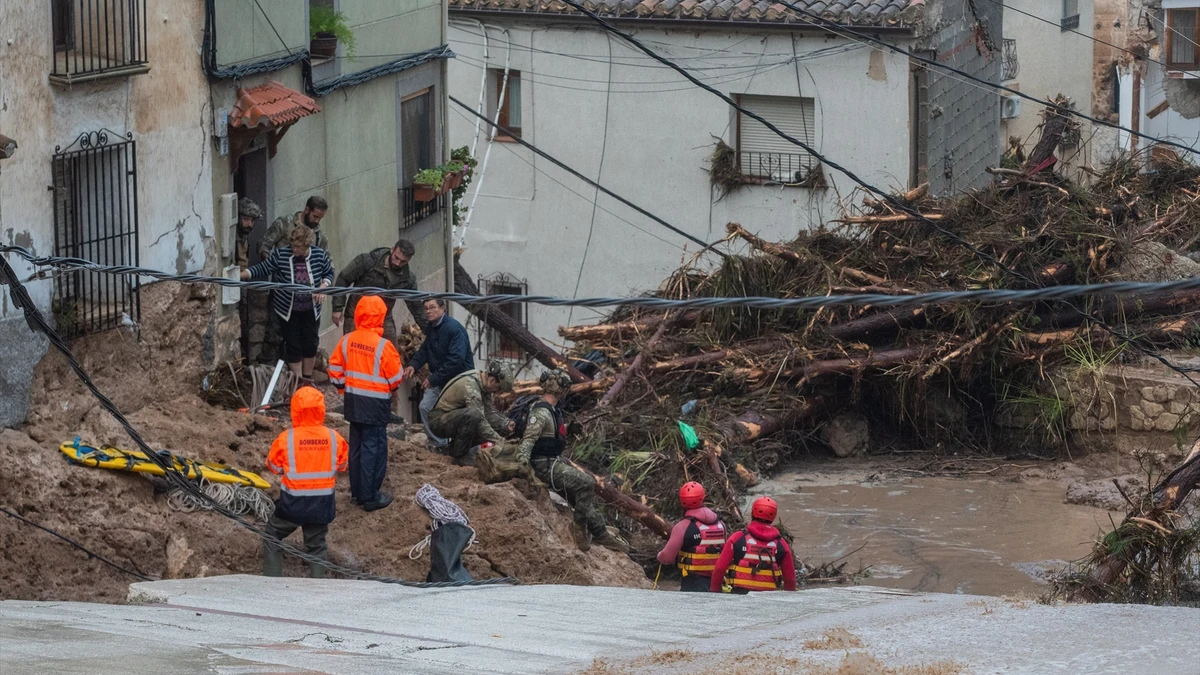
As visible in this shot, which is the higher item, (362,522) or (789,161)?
(789,161)

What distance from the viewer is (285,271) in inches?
499

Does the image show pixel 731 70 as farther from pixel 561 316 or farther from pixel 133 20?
pixel 133 20

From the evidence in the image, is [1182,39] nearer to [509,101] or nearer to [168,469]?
[509,101]

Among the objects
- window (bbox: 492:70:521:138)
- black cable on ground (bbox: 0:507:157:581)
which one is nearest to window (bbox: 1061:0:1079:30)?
window (bbox: 492:70:521:138)

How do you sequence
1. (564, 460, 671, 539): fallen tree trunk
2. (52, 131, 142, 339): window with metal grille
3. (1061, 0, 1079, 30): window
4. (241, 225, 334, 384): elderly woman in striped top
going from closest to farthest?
(52, 131, 142, 339): window with metal grille < (564, 460, 671, 539): fallen tree trunk < (241, 225, 334, 384): elderly woman in striped top < (1061, 0, 1079, 30): window

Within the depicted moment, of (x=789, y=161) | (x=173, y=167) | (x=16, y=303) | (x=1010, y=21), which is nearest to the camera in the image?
(x=16, y=303)

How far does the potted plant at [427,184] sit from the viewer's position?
56.6ft

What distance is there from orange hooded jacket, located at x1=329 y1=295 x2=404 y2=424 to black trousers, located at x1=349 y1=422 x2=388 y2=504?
0.12 m

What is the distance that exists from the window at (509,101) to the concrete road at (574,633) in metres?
15.4

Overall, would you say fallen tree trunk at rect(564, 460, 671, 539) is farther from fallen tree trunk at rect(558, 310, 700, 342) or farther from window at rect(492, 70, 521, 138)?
window at rect(492, 70, 521, 138)

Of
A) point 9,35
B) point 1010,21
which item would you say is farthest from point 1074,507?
point 1010,21

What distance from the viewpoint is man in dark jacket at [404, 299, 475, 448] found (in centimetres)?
1223

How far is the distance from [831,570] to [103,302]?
5.95 m

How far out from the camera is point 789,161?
21.4 meters
